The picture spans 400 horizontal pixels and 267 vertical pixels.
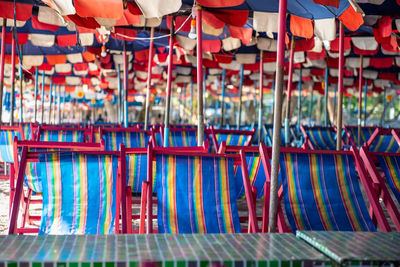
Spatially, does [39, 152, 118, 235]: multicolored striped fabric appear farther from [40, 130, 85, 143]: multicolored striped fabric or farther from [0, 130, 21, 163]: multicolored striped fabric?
[40, 130, 85, 143]: multicolored striped fabric

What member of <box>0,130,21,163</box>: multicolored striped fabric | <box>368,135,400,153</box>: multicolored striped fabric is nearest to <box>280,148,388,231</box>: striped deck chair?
A: <box>0,130,21,163</box>: multicolored striped fabric

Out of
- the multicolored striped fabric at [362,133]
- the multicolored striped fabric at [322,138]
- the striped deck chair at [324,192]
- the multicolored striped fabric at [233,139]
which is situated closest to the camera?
the striped deck chair at [324,192]

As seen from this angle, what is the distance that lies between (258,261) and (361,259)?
259mm

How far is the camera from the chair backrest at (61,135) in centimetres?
547

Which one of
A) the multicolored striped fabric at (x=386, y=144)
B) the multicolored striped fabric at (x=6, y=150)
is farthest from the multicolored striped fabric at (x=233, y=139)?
the multicolored striped fabric at (x=386, y=144)

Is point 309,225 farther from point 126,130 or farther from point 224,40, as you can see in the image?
point 224,40

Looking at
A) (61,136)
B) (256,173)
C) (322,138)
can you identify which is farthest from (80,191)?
(322,138)

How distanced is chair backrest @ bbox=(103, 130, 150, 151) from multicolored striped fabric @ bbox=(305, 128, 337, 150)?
3.90 m

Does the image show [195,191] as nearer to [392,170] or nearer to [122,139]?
[392,170]

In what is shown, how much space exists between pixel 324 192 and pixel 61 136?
11.0ft

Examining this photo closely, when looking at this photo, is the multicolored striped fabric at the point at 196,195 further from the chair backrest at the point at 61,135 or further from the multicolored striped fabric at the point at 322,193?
the chair backrest at the point at 61,135

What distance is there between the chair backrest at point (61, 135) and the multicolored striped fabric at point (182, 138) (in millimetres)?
1088

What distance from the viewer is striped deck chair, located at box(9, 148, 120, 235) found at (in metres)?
2.83

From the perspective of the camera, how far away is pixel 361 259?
1.23 m
